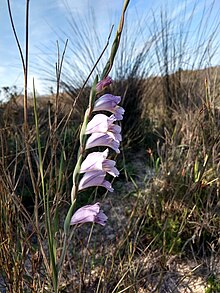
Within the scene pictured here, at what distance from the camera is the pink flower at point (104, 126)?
Answer: 66 centimetres

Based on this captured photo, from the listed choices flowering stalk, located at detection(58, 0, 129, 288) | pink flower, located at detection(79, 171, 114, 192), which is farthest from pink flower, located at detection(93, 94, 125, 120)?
pink flower, located at detection(79, 171, 114, 192)

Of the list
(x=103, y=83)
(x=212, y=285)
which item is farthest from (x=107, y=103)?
(x=212, y=285)

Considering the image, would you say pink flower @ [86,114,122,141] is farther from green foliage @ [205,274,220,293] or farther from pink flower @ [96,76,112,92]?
green foliage @ [205,274,220,293]

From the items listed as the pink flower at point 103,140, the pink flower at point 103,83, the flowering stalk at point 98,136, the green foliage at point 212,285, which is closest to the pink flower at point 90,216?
the flowering stalk at point 98,136

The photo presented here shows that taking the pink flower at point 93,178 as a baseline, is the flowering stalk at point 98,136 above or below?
above

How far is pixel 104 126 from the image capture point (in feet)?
2.17

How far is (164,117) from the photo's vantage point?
3.27 m

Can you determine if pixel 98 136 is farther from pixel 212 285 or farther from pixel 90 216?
pixel 212 285

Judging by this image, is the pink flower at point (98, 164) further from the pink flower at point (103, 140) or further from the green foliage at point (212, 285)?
the green foliage at point (212, 285)

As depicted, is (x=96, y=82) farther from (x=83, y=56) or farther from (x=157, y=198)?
(x=83, y=56)

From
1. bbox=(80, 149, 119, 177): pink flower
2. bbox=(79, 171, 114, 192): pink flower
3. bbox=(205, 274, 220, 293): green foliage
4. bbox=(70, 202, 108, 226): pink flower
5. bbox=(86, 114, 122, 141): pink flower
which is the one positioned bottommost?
bbox=(205, 274, 220, 293): green foliage

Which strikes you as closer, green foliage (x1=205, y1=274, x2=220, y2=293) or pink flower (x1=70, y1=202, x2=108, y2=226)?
pink flower (x1=70, y1=202, x2=108, y2=226)

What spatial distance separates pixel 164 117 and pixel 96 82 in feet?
8.74

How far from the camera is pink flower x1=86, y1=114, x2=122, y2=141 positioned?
66 cm
